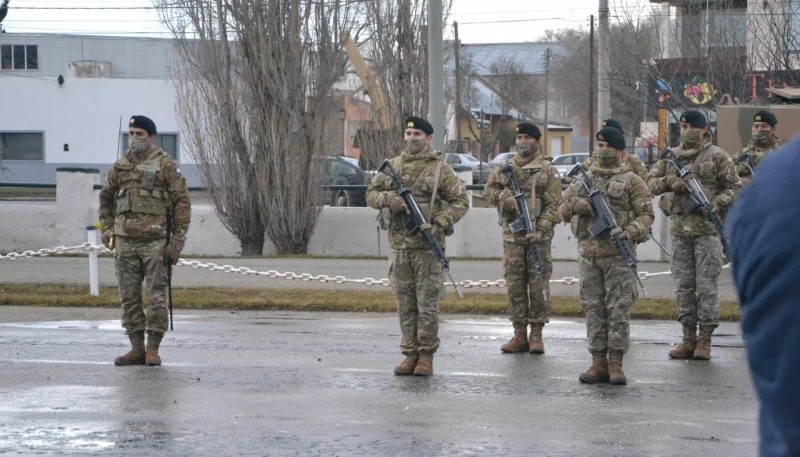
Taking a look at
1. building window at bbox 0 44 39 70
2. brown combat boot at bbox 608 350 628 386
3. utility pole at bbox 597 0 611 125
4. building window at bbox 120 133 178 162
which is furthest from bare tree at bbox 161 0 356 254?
building window at bbox 0 44 39 70

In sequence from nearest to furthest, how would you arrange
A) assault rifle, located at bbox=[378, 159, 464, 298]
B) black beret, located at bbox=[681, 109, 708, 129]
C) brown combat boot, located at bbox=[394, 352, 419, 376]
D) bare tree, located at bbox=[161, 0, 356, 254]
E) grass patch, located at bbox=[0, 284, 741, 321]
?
assault rifle, located at bbox=[378, 159, 464, 298], brown combat boot, located at bbox=[394, 352, 419, 376], black beret, located at bbox=[681, 109, 708, 129], grass patch, located at bbox=[0, 284, 741, 321], bare tree, located at bbox=[161, 0, 356, 254]

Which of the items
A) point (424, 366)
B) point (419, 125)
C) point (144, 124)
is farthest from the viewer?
point (144, 124)

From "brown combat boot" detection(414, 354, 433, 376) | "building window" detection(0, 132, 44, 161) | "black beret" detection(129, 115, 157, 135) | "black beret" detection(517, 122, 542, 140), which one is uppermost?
"building window" detection(0, 132, 44, 161)

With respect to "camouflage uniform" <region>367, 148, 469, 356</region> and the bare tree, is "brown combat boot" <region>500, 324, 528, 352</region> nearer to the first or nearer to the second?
"camouflage uniform" <region>367, 148, 469, 356</region>

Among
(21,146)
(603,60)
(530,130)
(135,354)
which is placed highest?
(603,60)

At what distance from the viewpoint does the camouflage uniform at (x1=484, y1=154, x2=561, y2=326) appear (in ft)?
33.9

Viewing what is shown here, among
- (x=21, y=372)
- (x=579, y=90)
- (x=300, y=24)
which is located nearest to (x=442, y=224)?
(x=21, y=372)

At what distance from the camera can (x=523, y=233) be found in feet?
33.9

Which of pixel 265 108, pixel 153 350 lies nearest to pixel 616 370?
pixel 153 350

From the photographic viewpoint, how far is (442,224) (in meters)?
9.02

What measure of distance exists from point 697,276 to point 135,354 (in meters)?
4.59

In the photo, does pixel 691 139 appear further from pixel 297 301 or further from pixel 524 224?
pixel 297 301

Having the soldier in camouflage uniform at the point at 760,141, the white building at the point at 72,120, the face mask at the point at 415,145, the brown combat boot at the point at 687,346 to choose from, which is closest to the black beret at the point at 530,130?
the face mask at the point at 415,145

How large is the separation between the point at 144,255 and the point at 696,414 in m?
4.33
